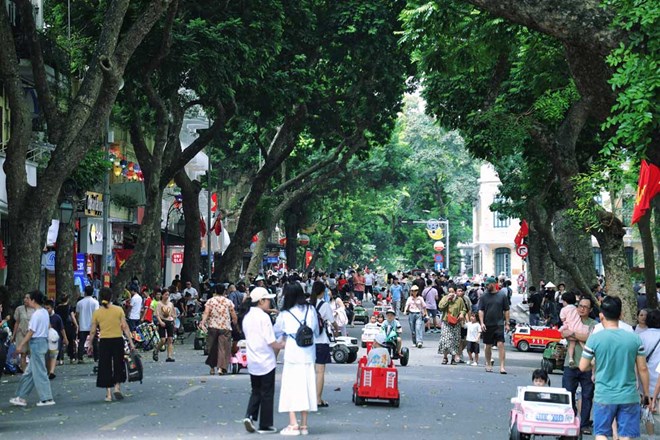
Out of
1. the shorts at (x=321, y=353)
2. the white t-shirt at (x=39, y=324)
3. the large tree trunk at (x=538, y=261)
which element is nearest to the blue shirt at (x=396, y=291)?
the large tree trunk at (x=538, y=261)

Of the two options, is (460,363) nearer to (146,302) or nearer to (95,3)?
(146,302)

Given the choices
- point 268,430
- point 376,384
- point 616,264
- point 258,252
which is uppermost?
point 258,252

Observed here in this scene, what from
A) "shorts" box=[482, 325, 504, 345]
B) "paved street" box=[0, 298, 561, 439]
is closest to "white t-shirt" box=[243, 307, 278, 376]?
"paved street" box=[0, 298, 561, 439]

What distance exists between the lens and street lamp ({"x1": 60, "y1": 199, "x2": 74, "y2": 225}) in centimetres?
2808

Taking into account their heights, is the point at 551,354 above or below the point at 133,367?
above

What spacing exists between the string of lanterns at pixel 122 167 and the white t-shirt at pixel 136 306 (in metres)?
14.3

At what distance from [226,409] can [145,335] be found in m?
13.3

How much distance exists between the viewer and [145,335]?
2977 cm

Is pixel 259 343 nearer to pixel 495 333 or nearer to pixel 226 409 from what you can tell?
pixel 226 409

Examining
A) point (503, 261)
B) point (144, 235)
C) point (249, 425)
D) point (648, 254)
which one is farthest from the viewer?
point (503, 261)

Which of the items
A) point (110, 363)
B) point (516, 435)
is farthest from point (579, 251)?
point (516, 435)

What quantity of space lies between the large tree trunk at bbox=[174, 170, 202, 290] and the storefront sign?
2.77 metres

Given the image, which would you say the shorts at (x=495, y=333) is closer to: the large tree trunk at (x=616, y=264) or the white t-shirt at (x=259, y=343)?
the large tree trunk at (x=616, y=264)

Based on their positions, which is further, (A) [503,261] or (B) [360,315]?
(A) [503,261]
